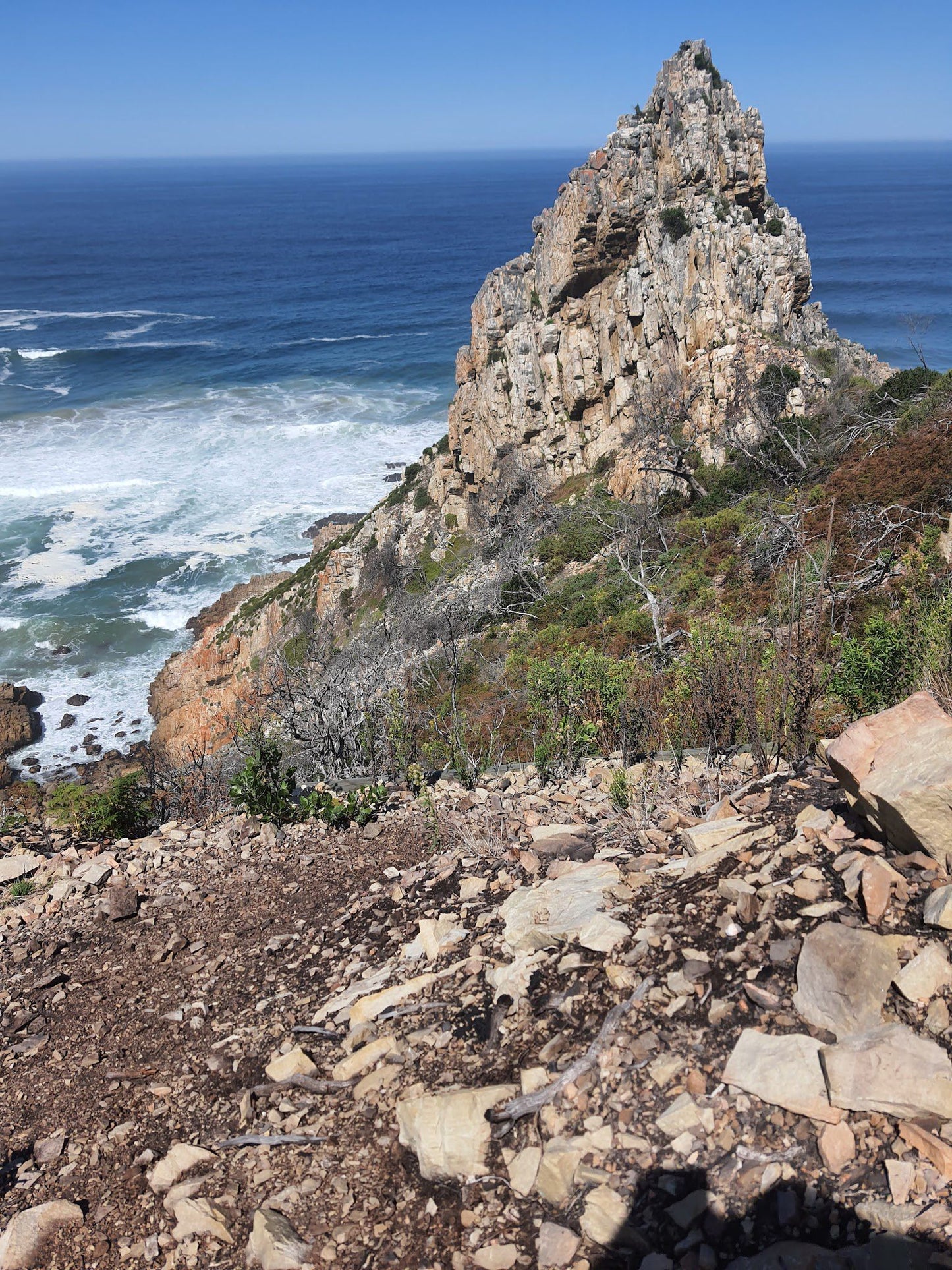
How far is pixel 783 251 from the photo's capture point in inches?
947

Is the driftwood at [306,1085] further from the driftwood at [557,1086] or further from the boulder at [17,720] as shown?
the boulder at [17,720]

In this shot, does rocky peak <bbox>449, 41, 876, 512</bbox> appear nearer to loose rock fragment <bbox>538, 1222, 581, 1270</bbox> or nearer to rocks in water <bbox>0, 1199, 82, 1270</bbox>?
loose rock fragment <bbox>538, 1222, 581, 1270</bbox>

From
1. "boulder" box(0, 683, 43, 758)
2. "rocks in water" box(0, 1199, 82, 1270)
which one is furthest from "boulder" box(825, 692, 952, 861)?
"boulder" box(0, 683, 43, 758)

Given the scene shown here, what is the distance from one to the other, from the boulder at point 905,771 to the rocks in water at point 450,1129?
7.38ft

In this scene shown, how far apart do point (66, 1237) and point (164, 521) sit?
3857 cm

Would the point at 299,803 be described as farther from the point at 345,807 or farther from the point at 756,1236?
the point at 756,1236

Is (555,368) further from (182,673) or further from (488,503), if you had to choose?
(182,673)

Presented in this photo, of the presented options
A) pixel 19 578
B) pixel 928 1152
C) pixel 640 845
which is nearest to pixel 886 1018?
pixel 928 1152

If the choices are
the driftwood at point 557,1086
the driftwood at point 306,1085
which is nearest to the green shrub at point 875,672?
the driftwood at point 557,1086

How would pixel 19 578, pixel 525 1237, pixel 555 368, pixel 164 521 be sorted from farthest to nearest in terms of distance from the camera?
pixel 164 521 → pixel 19 578 → pixel 555 368 → pixel 525 1237

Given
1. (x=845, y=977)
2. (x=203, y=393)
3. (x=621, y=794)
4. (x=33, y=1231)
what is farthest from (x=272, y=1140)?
(x=203, y=393)

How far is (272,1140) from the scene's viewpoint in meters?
3.99

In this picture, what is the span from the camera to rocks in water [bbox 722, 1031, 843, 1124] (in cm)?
329

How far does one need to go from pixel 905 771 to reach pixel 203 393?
6025 centimetres
